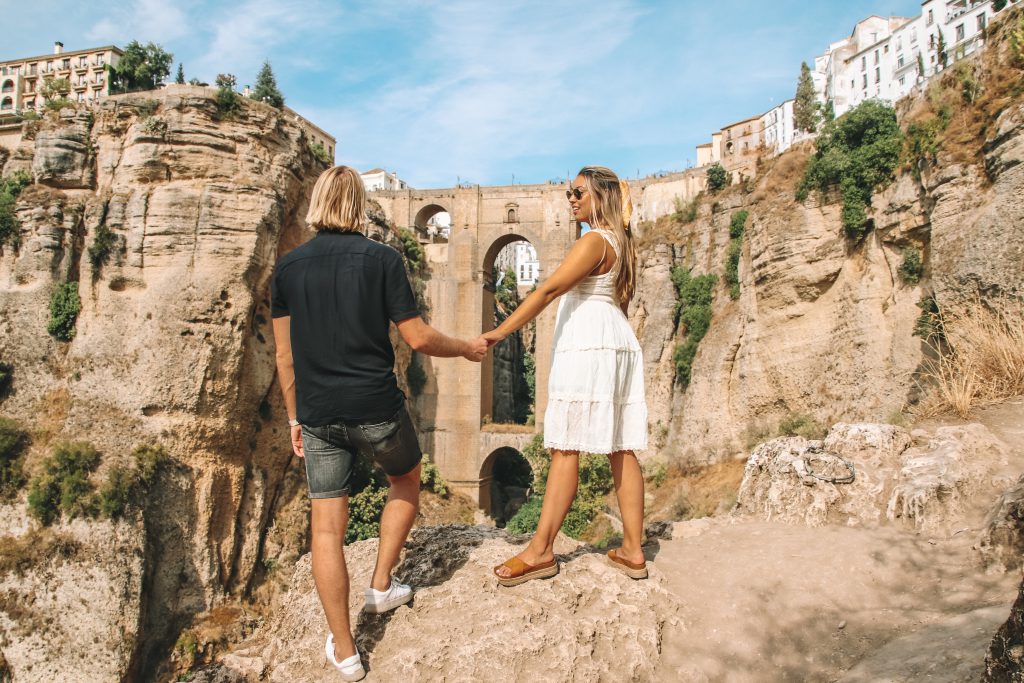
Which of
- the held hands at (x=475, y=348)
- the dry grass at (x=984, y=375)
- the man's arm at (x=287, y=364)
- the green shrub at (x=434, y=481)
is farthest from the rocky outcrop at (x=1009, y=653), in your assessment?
the green shrub at (x=434, y=481)

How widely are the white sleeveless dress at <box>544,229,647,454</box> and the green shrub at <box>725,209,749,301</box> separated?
687 inches

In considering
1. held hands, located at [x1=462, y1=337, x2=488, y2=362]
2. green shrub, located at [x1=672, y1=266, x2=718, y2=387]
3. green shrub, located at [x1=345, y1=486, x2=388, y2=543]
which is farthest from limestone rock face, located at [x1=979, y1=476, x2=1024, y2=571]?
green shrub, located at [x1=345, y1=486, x2=388, y2=543]

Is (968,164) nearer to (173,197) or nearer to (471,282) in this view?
(173,197)

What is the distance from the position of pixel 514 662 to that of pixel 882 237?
14497mm

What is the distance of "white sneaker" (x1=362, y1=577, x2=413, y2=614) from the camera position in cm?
312

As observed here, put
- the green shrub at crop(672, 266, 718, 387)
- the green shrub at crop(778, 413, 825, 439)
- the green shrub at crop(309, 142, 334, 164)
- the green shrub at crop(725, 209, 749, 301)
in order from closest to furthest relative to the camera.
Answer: the green shrub at crop(778, 413, 825, 439), the green shrub at crop(725, 209, 749, 301), the green shrub at crop(672, 266, 718, 387), the green shrub at crop(309, 142, 334, 164)

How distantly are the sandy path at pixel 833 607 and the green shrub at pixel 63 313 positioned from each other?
18.8m

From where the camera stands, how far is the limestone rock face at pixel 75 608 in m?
14.0

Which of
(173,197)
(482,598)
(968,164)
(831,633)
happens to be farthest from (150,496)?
(968,164)

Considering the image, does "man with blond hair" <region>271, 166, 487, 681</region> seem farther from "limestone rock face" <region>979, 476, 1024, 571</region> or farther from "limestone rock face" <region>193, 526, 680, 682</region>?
"limestone rock face" <region>979, 476, 1024, 571</region>

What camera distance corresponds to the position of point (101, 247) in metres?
17.9

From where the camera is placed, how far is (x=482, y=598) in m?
3.26

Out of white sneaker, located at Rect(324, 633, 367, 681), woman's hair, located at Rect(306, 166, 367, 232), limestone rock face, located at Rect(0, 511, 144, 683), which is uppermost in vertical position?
woman's hair, located at Rect(306, 166, 367, 232)

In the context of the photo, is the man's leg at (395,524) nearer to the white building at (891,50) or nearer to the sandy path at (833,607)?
the sandy path at (833,607)
